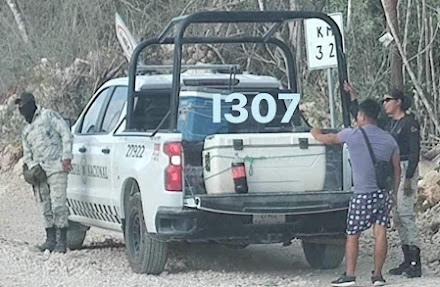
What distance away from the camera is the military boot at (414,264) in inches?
417

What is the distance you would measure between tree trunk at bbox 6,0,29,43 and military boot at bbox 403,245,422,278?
57.0ft

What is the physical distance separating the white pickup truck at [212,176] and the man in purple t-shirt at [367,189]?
45cm

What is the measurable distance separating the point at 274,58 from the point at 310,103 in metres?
1.94

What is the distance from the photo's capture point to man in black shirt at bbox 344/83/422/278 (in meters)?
10.6

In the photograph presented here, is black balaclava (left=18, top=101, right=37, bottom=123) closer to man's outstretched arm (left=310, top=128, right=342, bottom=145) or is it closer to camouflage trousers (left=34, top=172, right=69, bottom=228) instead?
camouflage trousers (left=34, top=172, right=69, bottom=228)

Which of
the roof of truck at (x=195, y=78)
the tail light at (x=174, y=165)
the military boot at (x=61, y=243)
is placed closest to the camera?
the tail light at (x=174, y=165)

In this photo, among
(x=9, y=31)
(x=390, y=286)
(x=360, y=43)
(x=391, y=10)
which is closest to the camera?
(x=390, y=286)

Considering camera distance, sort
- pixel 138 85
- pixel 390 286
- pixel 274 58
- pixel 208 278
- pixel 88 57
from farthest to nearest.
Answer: pixel 88 57, pixel 274 58, pixel 138 85, pixel 208 278, pixel 390 286

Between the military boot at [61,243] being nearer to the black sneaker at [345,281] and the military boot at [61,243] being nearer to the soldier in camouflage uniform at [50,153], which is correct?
the soldier in camouflage uniform at [50,153]

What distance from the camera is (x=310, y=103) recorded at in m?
18.7

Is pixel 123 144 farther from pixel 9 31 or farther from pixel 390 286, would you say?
pixel 9 31

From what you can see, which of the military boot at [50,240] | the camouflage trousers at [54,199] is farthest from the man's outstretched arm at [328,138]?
the military boot at [50,240]

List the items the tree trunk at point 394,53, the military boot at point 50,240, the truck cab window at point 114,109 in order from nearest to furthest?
1. the truck cab window at point 114,109
2. the military boot at point 50,240
3. the tree trunk at point 394,53

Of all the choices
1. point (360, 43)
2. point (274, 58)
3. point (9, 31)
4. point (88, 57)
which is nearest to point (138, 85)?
point (360, 43)
